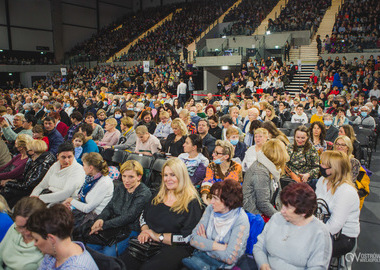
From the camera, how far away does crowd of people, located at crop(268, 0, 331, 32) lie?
19.1m

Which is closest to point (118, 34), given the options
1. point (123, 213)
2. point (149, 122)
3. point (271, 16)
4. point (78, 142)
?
point (271, 16)

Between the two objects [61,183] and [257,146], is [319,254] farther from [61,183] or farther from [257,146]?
[61,183]

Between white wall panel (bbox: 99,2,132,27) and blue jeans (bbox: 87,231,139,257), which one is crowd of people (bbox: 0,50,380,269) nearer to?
blue jeans (bbox: 87,231,139,257)

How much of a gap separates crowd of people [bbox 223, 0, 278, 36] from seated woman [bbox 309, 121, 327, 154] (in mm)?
17095

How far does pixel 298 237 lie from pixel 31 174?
3468mm

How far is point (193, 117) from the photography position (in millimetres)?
7301

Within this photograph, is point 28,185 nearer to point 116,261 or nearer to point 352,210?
point 116,261

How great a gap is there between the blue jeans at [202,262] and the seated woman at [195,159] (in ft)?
4.89

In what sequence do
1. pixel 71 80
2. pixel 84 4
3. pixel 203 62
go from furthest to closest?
pixel 84 4 → pixel 71 80 → pixel 203 62

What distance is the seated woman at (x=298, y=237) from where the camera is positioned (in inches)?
80.3

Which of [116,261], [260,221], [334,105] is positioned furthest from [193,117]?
[116,261]

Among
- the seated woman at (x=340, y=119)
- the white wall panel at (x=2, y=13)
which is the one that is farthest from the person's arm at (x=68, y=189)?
the white wall panel at (x=2, y=13)

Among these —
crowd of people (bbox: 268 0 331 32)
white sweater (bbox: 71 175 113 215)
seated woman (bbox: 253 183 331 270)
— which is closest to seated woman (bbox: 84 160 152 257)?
white sweater (bbox: 71 175 113 215)

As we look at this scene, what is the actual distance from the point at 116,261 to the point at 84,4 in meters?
33.5
